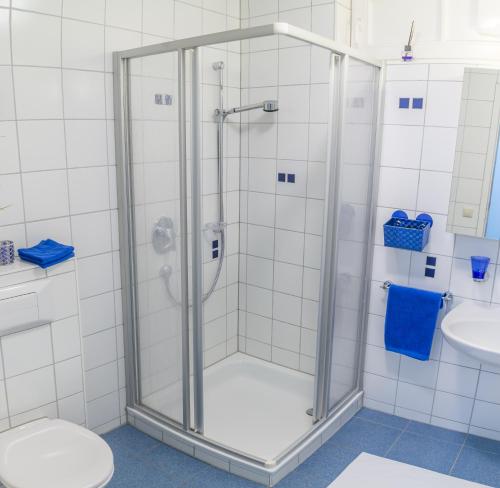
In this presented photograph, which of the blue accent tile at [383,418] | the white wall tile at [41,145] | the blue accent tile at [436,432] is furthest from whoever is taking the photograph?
the blue accent tile at [383,418]

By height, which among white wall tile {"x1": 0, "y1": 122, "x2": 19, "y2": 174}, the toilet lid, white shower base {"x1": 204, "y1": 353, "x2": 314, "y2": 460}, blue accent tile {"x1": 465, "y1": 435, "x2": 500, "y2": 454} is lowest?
blue accent tile {"x1": 465, "y1": 435, "x2": 500, "y2": 454}

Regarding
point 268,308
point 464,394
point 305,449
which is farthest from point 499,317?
point 268,308

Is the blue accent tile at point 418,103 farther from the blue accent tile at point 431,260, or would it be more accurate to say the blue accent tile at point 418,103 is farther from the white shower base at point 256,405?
the white shower base at point 256,405

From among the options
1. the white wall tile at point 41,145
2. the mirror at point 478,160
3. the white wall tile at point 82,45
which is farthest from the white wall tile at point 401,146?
the white wall tile at point 41,145

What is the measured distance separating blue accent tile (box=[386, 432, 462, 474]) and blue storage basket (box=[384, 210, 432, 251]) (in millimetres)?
964

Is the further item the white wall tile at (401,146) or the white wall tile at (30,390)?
the white wall tile at (401,146)

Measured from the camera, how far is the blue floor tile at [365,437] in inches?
101

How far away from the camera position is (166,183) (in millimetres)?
2256

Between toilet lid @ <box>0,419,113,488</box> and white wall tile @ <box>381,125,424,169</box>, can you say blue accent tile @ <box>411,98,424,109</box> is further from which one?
toilet lid @ <box>0,419,113,488</box>

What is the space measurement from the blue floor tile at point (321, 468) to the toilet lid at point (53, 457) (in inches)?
32.8

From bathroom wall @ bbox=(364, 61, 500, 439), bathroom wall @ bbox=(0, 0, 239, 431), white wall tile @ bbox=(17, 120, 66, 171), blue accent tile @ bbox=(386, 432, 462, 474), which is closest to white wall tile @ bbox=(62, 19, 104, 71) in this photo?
bathroom wall @ bbox=(0, 0, 239, 431)

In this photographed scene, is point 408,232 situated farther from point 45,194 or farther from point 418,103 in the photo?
point 45,194

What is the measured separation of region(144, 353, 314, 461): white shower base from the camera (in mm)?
2525

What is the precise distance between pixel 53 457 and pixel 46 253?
73 cm
